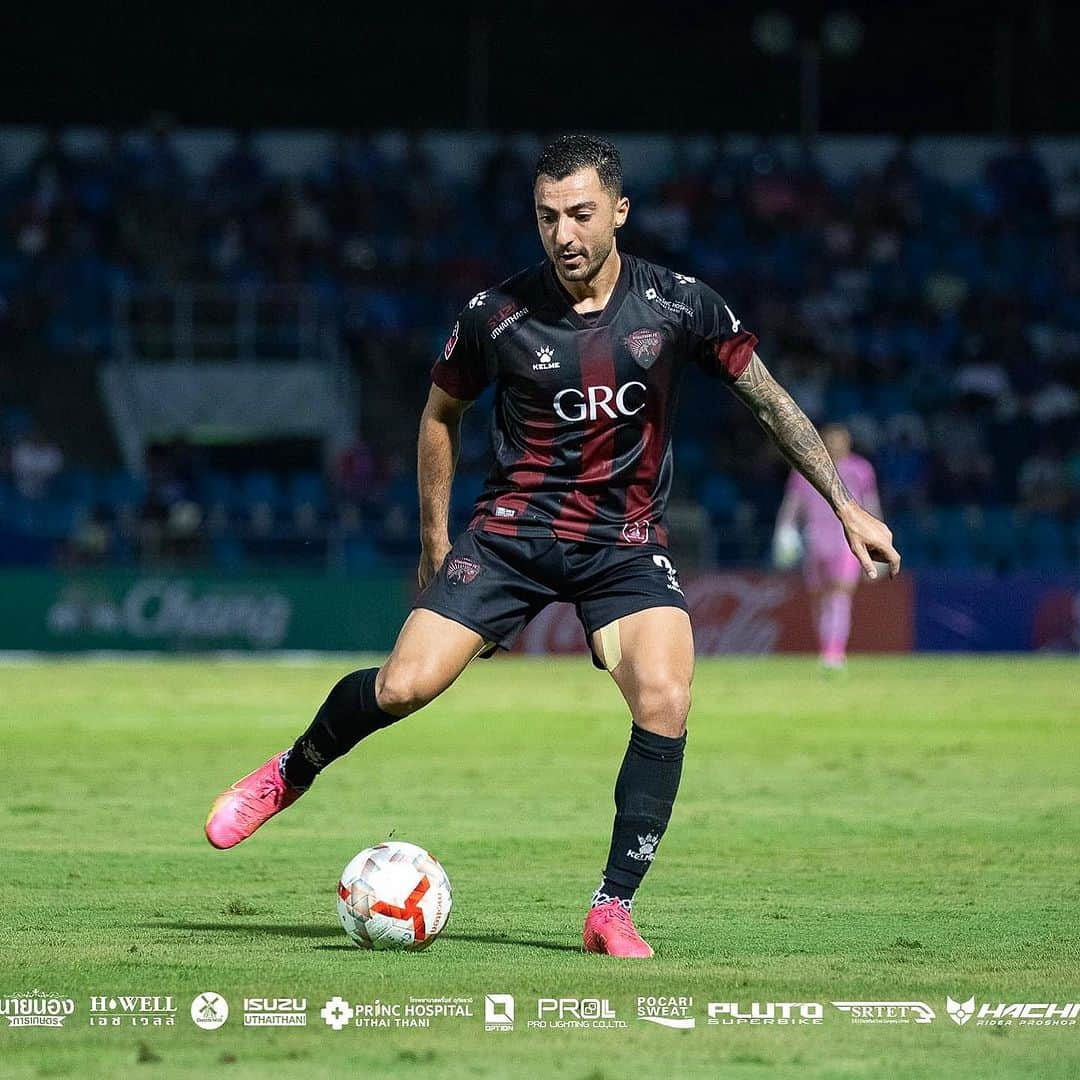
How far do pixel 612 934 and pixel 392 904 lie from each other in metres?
0.68

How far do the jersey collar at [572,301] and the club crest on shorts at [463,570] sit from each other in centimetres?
84

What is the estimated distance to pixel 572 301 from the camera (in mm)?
6668

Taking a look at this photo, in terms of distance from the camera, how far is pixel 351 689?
6.76 metres

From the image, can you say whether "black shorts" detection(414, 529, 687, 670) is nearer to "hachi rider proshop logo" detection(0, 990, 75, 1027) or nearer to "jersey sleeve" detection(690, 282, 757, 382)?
"jersey sleeve" detection(690, 282, 757, 382)

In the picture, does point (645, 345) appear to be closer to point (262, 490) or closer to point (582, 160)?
point (582, 160)

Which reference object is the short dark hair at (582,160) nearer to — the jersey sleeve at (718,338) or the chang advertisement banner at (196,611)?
the jersey sleeve at (718,338)

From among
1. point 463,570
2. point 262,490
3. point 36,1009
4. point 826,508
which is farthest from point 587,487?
point 262,490

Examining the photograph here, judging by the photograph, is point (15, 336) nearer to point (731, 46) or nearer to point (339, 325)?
point (339, 325)

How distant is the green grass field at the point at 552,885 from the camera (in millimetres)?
4945

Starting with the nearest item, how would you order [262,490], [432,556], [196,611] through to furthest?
1. [432,556]
2. [196,611]
3. [262,490]

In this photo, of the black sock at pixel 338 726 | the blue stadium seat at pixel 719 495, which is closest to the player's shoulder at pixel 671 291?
the black sock at pixel 338 726

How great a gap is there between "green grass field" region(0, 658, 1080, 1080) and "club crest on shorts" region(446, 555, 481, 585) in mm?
1156

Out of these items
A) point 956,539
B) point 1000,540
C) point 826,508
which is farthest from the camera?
point 1000,540

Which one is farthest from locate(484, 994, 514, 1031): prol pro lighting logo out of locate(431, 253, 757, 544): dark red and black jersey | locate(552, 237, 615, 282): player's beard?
locate(552, 237, 615, 282): player's beard
